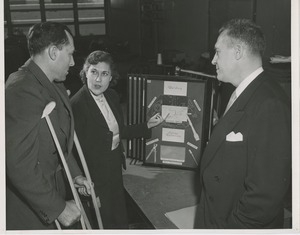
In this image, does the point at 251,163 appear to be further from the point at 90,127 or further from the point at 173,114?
the point at 90,127

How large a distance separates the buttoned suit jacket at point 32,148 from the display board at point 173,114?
676 mm

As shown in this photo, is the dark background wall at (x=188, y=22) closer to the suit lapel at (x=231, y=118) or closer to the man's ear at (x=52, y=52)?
the suit lapel at (x=231, y=118)

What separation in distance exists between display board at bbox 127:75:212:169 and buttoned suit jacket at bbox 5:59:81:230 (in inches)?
26.6

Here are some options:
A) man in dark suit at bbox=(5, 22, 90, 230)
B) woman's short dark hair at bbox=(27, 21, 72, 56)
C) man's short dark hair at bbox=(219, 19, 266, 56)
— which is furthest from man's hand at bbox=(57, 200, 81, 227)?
man's short dark hair at bbox=(219, 19, 266, 56)

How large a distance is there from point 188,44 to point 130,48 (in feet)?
7.83

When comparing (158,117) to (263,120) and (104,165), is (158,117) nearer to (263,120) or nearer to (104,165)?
(104,165)

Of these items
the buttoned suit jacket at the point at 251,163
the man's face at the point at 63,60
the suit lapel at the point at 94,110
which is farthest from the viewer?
the suit lapel at the point at 94,110

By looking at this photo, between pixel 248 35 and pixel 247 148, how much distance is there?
1.45 feet

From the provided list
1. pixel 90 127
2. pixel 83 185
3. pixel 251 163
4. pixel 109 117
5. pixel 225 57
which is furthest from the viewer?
pixel 109 117

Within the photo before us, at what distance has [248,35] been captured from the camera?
3.99 feet

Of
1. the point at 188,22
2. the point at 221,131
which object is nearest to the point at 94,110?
the point at 221,131

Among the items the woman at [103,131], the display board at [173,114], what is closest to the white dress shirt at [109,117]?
the woman at [103,131]

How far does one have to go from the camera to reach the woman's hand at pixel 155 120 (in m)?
1.94

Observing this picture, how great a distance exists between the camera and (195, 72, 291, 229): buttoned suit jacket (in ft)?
3.63
